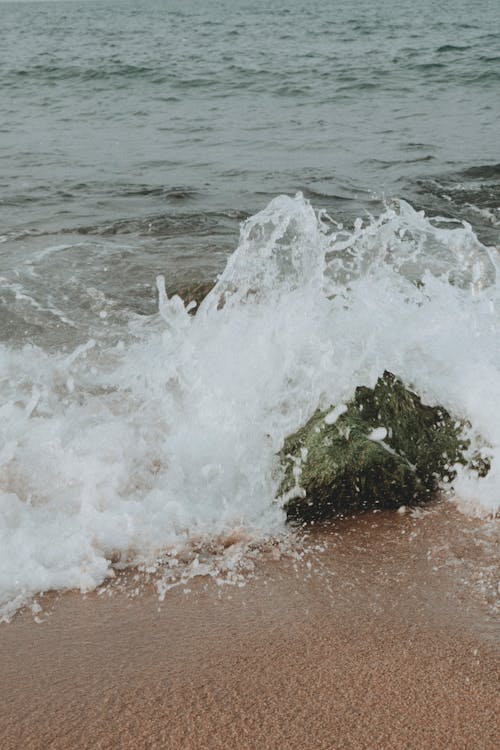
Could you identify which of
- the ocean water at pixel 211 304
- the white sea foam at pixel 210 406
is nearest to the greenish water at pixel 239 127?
the ocean water at pixel 211 304

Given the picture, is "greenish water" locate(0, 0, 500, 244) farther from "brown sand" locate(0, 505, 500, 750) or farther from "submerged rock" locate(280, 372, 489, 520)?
"brown sand" locate(0, 505, 500, 750)

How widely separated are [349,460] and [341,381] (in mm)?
379

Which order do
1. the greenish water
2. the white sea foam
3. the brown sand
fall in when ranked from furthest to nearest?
the greenish water → the white sea foam → the brown sand

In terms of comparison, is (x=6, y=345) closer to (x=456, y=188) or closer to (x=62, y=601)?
(x=62, y=601)

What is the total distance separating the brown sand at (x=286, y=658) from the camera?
70.2 inches

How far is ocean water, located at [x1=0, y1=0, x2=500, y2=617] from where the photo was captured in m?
2.87

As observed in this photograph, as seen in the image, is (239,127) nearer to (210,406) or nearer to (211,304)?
(211,304)

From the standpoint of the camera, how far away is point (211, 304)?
12.7 ft

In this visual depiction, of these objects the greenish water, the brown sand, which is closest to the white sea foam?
the brown sand

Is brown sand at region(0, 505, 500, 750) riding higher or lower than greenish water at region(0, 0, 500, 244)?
lower

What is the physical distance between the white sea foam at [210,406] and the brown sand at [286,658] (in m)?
0.27

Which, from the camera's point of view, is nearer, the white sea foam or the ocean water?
the white sea foam

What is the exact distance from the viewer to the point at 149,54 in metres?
22.8

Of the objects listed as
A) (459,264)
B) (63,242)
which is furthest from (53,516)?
(63,242)
